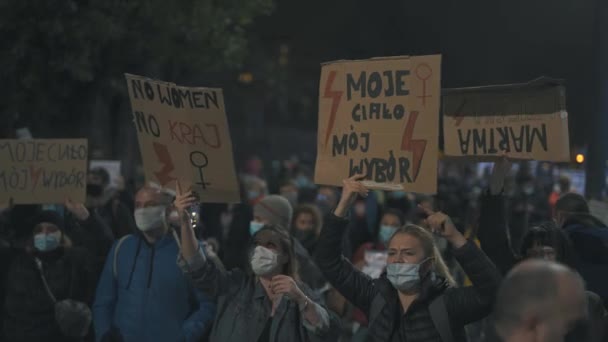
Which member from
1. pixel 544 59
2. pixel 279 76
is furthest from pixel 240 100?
pixel 544 59

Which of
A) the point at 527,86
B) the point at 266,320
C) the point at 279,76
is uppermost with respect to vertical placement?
the point at 279,76

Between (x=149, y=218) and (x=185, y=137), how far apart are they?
56cm

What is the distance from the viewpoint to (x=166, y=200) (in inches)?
284

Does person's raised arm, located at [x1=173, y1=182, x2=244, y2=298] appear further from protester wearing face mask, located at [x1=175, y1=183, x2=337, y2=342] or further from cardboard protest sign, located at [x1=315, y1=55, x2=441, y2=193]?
cardboard protest sign, located at [x1=315, y1=55, x2=441, y2=193]

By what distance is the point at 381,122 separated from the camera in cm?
602

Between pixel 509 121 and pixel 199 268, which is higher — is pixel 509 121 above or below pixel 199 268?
above

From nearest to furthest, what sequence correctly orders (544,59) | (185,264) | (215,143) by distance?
(185,264) < (215,143) < (544,59)

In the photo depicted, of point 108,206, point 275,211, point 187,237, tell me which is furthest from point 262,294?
point 108,206

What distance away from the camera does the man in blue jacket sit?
266 inches

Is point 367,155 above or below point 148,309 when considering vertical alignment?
above

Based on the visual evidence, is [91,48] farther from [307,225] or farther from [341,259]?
[341,259]

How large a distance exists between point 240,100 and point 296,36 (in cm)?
440

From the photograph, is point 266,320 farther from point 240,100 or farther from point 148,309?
point 240,100

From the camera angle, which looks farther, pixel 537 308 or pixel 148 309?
pixel 148 309
